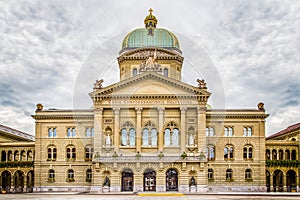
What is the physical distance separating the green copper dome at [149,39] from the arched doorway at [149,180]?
28.3 meters

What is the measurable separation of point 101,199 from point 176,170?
805 inches

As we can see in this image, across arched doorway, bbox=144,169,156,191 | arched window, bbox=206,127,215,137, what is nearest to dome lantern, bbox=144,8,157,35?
arched window, bbox=206,127,215,137

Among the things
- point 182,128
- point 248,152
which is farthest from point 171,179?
point 248,152

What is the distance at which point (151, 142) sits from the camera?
7456 centimetres

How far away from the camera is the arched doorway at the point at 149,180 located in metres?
72.1

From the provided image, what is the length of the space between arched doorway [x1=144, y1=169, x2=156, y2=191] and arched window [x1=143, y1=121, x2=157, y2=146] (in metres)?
4.73

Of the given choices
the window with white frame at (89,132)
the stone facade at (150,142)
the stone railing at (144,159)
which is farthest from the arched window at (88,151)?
the stone railing at (144,159)

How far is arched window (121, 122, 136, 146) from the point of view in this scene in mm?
74375

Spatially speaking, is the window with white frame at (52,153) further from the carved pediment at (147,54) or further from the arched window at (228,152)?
the arched window at (228,152)

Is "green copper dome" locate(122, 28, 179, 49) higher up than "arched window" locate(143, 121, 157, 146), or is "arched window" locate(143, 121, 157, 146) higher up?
"green copper dome" locate(122, 28, 179, 49)

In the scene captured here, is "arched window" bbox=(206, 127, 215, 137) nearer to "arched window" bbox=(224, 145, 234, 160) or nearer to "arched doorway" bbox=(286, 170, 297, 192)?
"arched window" bbox=(224, 145, 234, 160)

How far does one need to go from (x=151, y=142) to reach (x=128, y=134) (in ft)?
13.0

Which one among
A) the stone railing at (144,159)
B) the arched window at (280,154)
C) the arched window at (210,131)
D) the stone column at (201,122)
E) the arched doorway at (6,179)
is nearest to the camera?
the stone railing at (144,159)

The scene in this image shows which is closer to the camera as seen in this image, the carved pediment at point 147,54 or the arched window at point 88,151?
the arched window at point 88,151
